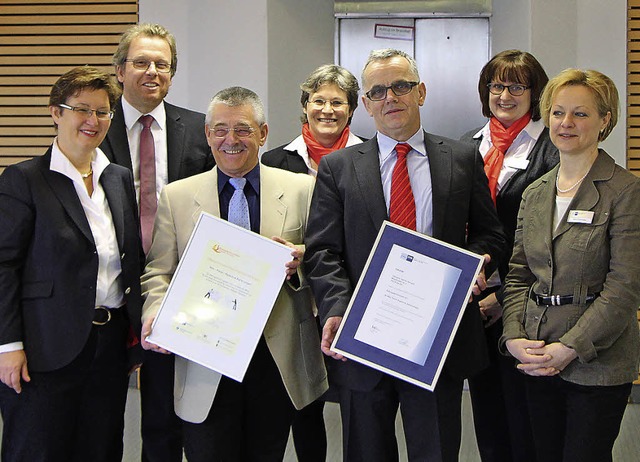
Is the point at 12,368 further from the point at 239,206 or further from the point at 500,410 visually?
the point at 500,410

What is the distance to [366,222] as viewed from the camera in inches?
115

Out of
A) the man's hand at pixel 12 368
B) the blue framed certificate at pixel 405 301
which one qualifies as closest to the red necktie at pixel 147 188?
the man's hand at pixel 12 368

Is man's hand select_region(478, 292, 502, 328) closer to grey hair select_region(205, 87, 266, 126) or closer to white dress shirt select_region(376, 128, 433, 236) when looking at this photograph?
white dress shirt select_region(376, 128, 433, 236)

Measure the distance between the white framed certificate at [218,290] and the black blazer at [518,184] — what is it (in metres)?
1.10

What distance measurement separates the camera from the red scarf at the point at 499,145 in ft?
11.6

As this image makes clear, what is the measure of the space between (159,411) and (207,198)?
3.31ft

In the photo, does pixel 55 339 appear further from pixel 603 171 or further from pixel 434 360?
pixel 603 171

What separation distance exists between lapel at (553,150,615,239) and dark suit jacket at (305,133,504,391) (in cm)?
27

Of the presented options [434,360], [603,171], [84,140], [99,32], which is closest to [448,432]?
[434,360]

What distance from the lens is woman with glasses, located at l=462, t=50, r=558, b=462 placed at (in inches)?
136

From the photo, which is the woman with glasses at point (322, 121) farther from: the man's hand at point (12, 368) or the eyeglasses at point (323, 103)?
the man's hand at point (12, 368)

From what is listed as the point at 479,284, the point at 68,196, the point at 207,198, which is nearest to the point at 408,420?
the point at 479,284

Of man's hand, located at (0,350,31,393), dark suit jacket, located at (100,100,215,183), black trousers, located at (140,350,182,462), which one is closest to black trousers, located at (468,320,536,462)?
black trousers, located at (140,350,182,462)

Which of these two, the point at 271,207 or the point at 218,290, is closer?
the point at 218,290
